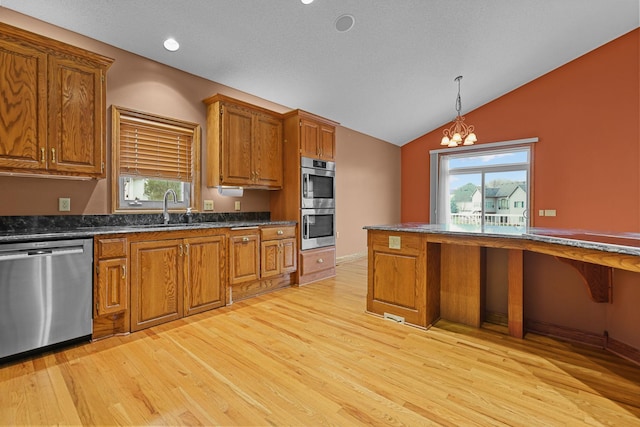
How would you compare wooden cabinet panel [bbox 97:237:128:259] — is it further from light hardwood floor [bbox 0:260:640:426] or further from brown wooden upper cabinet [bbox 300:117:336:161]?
brown wooden upper cabinet [bbox 300:117:336:161]

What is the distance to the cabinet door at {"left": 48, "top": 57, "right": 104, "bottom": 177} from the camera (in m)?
2.34

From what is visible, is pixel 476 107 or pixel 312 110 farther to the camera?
→ pixel 476 107

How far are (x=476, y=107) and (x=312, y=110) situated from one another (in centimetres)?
352

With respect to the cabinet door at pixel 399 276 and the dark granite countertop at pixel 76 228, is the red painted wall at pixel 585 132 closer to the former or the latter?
the cabinet door at pixel 399 276

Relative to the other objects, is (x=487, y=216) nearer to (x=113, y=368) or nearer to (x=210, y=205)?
(x=210, y=205)

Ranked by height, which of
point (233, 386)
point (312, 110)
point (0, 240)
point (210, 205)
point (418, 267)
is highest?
point (312, 110)

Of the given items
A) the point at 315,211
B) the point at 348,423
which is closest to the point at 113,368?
the point at 348,423

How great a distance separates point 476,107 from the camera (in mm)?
6078

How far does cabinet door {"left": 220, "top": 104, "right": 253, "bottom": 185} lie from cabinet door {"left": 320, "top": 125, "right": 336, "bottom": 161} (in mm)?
1091

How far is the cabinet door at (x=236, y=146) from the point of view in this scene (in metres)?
3.58

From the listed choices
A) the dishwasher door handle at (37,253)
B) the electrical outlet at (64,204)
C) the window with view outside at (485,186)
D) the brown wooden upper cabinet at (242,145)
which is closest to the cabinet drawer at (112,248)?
the dishwasher door handle at (37,253)

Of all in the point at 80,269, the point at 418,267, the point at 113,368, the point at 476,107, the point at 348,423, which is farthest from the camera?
the point at 476,107

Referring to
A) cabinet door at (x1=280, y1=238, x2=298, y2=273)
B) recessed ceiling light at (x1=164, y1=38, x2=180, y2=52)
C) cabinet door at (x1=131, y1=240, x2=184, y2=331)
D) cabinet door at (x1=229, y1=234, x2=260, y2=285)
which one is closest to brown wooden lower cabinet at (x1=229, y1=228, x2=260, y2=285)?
cabinet door at (x1=229, y1=234, x2=260, y2=285)

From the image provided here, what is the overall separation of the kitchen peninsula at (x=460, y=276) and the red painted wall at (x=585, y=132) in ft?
11.1
